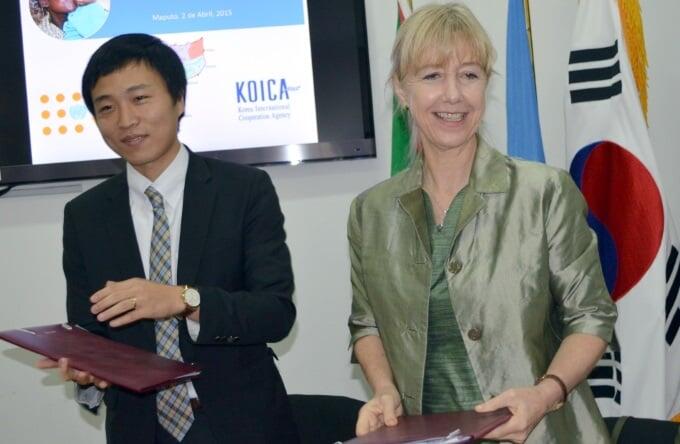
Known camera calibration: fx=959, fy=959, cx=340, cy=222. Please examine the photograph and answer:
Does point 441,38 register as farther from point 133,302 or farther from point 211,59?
point 211,59

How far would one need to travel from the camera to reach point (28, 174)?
11.9 feet

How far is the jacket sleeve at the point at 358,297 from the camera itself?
2.24 metres

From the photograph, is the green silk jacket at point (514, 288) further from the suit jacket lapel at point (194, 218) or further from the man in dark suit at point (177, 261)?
the suit jacket lapel at point (194, 218)

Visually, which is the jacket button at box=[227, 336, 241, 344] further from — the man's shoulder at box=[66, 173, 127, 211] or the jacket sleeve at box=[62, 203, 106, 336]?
the man's shoulder at box=[66, 173, 127, 211]

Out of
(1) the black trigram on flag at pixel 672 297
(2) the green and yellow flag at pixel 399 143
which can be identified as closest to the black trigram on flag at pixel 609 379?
(1) the black trigram on flag at pixel 672 297

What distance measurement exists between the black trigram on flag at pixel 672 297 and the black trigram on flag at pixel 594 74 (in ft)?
1.95

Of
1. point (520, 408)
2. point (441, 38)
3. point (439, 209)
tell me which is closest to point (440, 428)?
point (520, 408)

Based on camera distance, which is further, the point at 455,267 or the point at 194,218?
the point at 194,218

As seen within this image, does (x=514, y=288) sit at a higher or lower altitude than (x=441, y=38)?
lower

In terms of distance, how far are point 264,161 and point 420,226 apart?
1.58 metres

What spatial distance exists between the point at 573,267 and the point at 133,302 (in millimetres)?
934

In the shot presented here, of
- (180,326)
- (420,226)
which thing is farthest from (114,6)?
(420,226)

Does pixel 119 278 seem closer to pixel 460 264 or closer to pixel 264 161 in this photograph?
pixel 460 264

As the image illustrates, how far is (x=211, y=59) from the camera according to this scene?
361 centimetres
